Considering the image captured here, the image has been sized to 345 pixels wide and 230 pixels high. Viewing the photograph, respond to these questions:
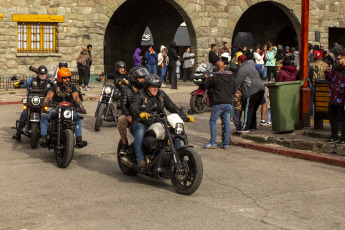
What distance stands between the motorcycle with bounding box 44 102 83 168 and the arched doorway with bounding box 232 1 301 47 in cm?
2516

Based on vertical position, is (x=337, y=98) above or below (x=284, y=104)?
above

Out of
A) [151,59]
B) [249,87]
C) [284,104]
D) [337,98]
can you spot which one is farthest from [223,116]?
[151,59]

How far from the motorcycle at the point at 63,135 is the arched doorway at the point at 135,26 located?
2272 cm

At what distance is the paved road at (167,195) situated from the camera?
6.38 meters

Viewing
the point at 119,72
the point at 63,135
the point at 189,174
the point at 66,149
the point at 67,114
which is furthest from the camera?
the point at 119,72

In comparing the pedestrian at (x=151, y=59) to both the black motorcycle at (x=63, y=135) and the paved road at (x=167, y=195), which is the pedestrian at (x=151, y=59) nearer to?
the paved road at (x=167, y=195)

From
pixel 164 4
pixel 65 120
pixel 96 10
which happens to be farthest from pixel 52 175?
pixel 164 4

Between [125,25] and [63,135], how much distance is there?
79.2 feet

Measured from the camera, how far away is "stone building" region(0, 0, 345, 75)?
73.7ft

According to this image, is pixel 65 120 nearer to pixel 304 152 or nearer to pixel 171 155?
pixel 171 155

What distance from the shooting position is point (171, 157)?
7.86 metres

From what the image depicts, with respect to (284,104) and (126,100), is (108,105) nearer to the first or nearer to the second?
(284,104)

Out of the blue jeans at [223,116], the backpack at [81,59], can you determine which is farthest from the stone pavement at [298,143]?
the backpack at [81,59]

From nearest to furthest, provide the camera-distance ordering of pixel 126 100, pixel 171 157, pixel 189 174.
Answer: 1. pixel 189 174
2. pixel 171 157
3. pixel 126 100
